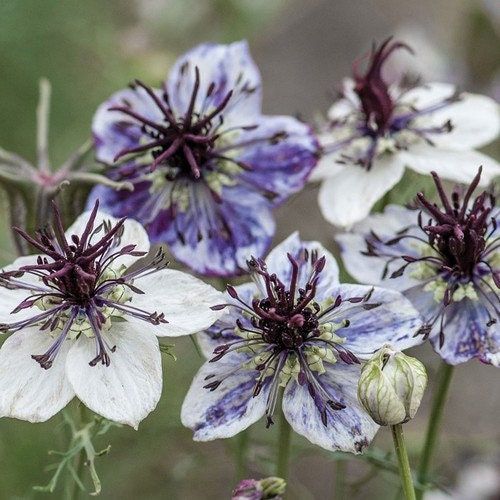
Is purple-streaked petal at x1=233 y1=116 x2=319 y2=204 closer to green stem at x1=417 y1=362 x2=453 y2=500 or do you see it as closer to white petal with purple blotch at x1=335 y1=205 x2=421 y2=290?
white petal with purple blotch at x1=335 y1=205 x2=421 y2=290

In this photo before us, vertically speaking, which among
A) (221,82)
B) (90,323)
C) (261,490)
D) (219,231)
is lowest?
(261,490)

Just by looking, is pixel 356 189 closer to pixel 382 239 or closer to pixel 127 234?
pixel 382 239

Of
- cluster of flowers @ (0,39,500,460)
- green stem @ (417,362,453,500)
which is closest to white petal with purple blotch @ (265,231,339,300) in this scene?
cluster of flowers @ (0,39,500,460)

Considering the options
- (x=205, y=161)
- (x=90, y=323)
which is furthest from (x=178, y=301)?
(x=205, y=161)

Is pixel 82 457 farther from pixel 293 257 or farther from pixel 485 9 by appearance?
pixel 485 9

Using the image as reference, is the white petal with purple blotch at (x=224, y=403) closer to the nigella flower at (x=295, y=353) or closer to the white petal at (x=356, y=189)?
the nigella flower at (x=295, y=353)
